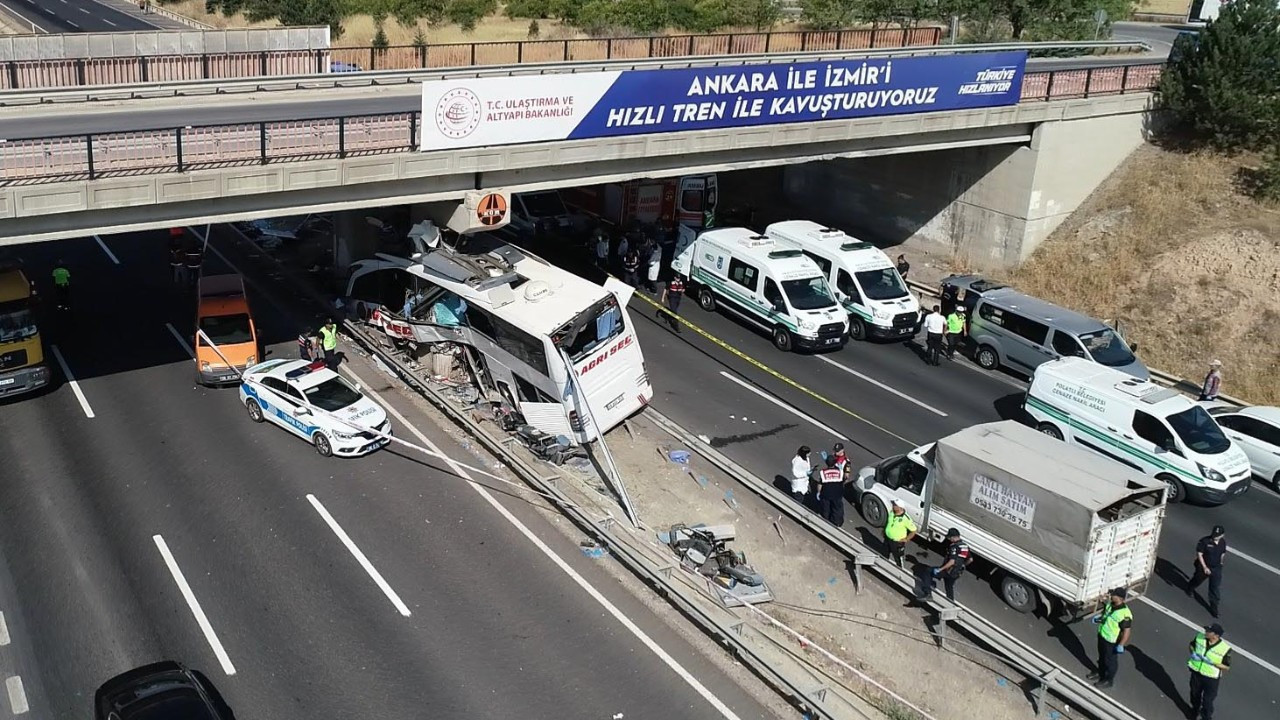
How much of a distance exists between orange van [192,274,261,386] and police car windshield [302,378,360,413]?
124 inches

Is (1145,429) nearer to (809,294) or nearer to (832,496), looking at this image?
(832,496)

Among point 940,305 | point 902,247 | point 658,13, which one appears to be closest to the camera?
point 940,305

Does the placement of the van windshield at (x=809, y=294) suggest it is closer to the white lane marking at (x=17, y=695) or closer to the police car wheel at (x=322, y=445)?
the police car wheel at (x=322, y=445)

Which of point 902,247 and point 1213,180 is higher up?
point 1213,180

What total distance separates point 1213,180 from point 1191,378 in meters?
8.94

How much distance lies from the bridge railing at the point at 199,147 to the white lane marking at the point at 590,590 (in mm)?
5906

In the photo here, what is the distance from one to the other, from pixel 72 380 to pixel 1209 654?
896 inches

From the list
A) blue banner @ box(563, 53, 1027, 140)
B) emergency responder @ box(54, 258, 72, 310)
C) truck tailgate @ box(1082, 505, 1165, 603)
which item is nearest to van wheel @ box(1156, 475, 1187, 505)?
truck tailgate @ box(1082, 505, 1165, 603)

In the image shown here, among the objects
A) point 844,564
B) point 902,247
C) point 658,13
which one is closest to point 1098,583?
point 844,564

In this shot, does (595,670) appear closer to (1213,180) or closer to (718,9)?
(1213,180)

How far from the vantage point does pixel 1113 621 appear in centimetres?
1548

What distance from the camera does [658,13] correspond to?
59.0 metres

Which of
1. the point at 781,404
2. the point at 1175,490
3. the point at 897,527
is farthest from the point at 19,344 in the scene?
the point at 1175,490

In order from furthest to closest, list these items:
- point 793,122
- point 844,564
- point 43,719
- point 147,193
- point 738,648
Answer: point 793,122
point 147,193
point 844,564
point 738,648
point 43,719
